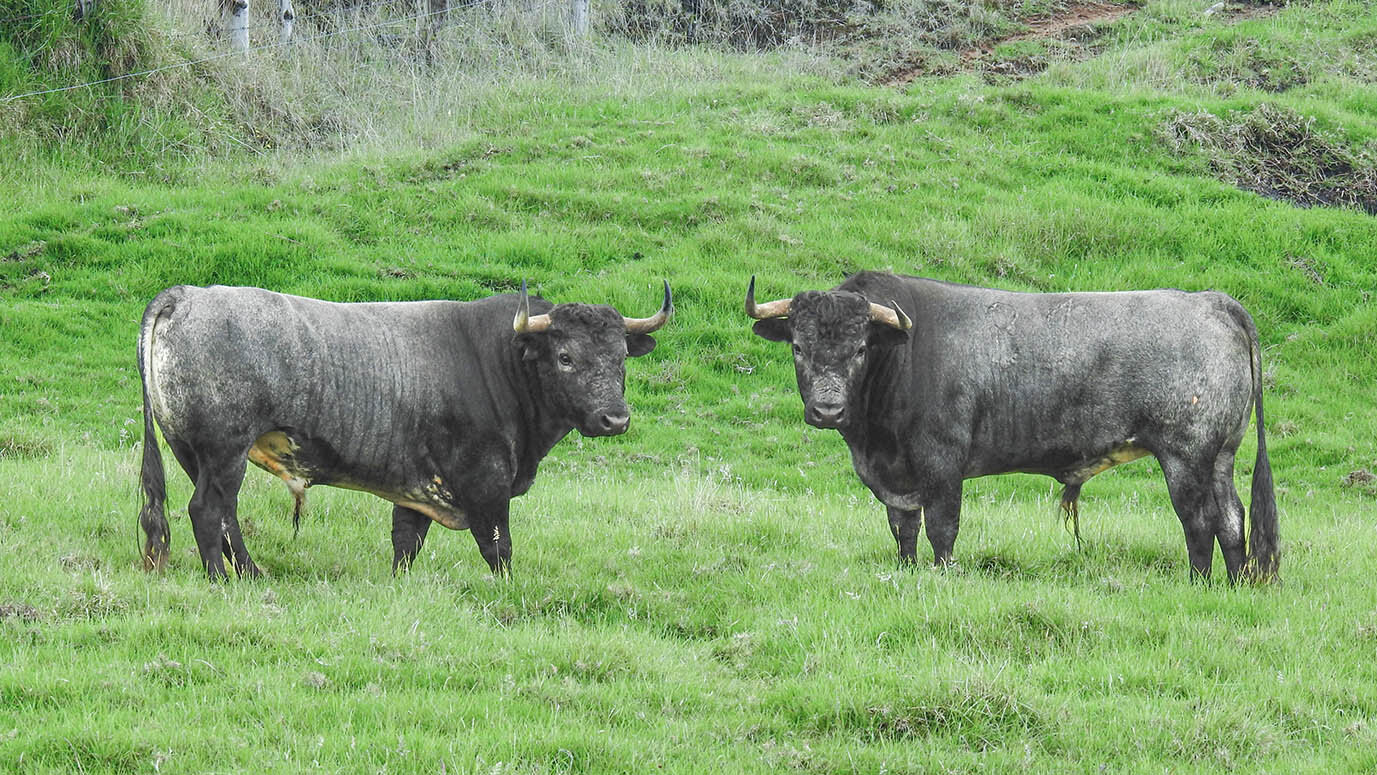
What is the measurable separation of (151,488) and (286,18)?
1763cm

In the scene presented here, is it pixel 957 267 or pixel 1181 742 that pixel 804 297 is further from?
pixel 957 267

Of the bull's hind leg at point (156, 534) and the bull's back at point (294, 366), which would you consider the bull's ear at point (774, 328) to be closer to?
the bull's back at point (294, 366)

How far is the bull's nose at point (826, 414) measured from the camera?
9836 mm

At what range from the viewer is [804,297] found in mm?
10336

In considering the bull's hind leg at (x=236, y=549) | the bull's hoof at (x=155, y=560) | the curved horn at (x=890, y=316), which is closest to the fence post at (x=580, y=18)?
the curved horn at (x=890, y=316)

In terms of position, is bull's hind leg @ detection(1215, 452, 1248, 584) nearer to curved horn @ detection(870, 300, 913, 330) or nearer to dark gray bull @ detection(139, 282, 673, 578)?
curved horn @ detection(870, 300, 913, 330)

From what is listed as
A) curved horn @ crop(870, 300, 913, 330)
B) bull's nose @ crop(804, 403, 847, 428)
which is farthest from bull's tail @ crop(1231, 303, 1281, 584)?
bull's nose @ crop(804, 403, 847, 428)

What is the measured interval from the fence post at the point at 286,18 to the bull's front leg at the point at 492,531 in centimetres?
1689

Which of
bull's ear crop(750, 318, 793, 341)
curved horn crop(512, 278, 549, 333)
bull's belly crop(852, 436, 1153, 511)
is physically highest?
curved horn crop(512, 278, 549, 333)

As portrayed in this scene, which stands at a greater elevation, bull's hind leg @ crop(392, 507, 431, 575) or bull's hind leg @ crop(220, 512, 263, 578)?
bull's hind leg @ crop(220, 512, 263, 578)

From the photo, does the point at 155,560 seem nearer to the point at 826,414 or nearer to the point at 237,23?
the point at 826,414

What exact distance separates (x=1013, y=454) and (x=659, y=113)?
13728 millimetres

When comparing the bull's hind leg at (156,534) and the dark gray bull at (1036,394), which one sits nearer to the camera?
the bull's hind leg at (156,534)

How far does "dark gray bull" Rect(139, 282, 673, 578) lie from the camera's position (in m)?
9.02
